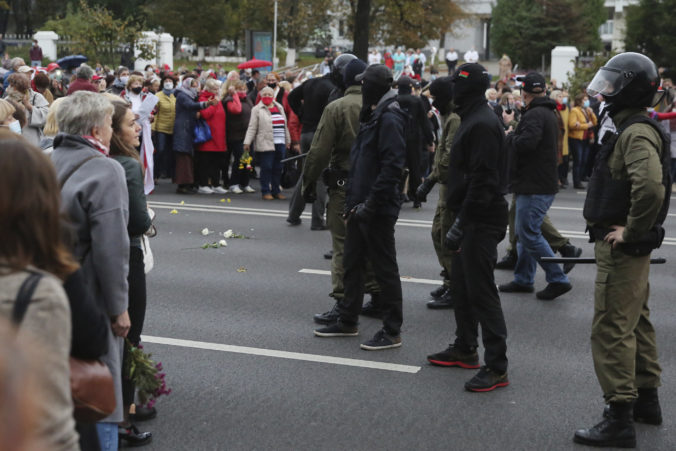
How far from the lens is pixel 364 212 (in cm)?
660

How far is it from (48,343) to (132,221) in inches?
88.7

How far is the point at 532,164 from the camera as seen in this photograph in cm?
857

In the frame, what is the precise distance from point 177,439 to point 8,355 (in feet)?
9.86

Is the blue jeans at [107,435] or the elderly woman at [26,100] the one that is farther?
the elderly woman at [26,100]

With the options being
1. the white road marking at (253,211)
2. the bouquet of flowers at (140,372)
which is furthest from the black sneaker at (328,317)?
the white road marking at (253,211)

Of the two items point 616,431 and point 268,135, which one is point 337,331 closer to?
point 616,431

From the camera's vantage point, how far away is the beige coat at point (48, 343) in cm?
235

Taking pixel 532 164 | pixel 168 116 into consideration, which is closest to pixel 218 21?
pixel 168 116

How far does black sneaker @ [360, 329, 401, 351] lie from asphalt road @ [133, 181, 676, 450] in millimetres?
52

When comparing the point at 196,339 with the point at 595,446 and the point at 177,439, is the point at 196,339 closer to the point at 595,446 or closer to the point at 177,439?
the point at 177,439

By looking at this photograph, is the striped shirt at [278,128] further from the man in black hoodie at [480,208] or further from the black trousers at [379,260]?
the man in black hoodie at [480,208]

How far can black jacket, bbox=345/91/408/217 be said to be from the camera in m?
6.57

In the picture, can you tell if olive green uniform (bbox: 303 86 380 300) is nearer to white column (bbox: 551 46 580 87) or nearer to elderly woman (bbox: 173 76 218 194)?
elderly woman (bbox: 173 76 218 194)

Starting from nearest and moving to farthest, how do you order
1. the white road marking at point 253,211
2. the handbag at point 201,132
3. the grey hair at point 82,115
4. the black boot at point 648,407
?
the grey hair at point 82,115 → the black boot at point 648,407 → the white road marking at point 253,211 → the handbag at point 201,132
